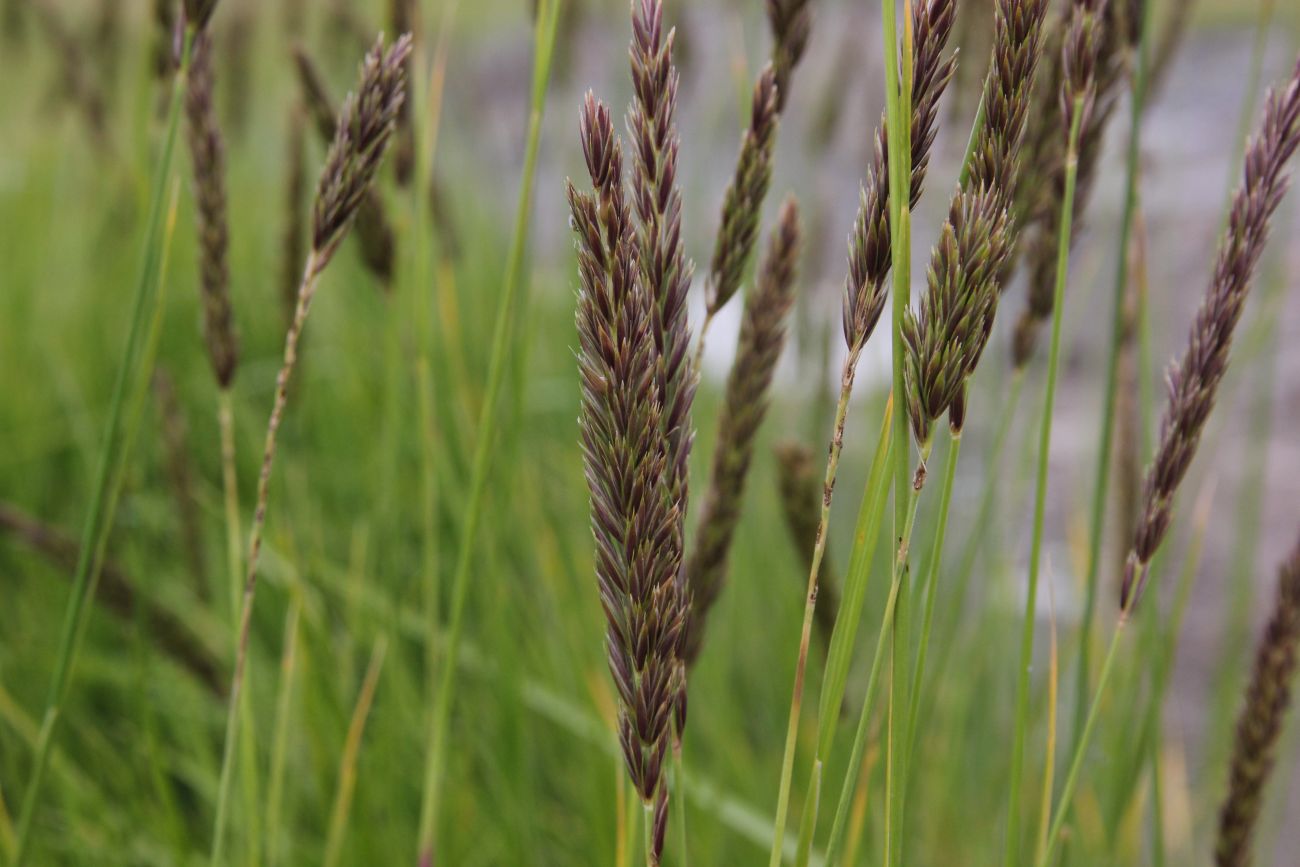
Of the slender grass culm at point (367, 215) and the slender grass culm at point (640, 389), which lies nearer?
the slender grass culm at point (640, 389)

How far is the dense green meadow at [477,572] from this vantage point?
0.98 meters

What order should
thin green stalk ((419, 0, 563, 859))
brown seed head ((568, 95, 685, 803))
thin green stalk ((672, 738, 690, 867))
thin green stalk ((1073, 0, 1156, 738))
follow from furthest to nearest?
1. thin green stalk ((1073, 0, 1156, 738))
2. thin green stalk ((419, 0, 563, 859))
3. thin green stalk ((672, 738, 690, 867))
4. brown seed head ((568, 95, 685, 803))

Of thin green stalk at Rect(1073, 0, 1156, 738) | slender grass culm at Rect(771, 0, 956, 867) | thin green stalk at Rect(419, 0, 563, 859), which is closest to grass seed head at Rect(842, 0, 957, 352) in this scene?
slender grass culm at Rect(771, 0, 956, 867)

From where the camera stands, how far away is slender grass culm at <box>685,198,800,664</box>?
74cm

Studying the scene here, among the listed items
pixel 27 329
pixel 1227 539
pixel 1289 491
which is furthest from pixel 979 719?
pixel 27 329

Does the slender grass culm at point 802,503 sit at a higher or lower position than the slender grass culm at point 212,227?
lower

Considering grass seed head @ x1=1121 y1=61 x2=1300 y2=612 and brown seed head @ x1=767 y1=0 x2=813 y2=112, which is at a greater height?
brown seed head @ x1=767 y1=0 x2=813 y2=112

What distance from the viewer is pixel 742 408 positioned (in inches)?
29.6

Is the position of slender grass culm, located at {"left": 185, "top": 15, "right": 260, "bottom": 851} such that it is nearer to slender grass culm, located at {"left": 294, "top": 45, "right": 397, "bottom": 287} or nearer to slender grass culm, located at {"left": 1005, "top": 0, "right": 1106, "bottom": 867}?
slender grass culm, located at {"left": 294, "top": 45, "right": 397, "bottom": 287}

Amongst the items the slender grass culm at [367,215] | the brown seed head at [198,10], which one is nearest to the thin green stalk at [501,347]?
the brown seed head at [198,10]

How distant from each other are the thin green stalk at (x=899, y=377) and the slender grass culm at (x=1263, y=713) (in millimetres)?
376

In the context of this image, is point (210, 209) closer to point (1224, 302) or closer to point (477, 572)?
point (1224, 302)

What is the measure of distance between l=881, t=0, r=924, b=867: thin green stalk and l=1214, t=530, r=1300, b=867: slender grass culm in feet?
1.23

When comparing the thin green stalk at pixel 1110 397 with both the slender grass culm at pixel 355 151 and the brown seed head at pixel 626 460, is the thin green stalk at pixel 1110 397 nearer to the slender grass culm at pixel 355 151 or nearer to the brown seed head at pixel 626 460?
the brown seed head at pixel 626 460
